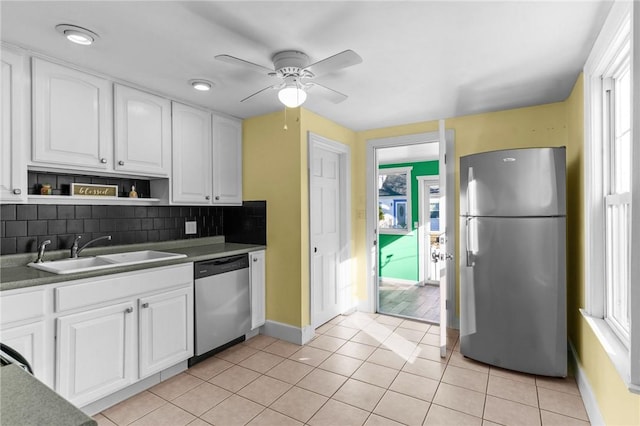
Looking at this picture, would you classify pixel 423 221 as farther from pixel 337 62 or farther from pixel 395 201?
pixel 337 62

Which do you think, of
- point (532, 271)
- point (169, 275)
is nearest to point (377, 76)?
point (532, 271)

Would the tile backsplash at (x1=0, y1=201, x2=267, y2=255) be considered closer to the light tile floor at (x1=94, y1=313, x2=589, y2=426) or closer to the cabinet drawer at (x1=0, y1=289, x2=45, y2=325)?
the cabinet drawer at (x1=0, y1=289, x2=45, y2=325)

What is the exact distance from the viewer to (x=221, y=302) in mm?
2883

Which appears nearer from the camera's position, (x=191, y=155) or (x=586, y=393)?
(x=586, y=393)

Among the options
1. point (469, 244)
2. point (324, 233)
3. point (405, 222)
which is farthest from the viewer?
point (405, 222)

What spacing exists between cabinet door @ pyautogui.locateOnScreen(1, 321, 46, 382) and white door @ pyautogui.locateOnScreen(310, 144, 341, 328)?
2044 millimetres

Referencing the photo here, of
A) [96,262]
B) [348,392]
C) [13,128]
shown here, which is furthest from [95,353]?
[348,392]

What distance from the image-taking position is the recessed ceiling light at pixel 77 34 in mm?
1767

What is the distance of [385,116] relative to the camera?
11.2 ft

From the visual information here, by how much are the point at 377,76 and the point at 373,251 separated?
85.1 inches

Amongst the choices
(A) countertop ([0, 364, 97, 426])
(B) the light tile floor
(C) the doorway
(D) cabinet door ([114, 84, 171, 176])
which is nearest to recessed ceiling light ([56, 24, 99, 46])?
(D) cabinet door ([114, 84, 171, 176])

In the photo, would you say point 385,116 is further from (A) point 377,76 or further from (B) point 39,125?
(B) point 39,125

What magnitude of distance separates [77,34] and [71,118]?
25.7 inches

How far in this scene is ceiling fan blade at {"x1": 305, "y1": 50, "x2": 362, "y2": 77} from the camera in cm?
170
